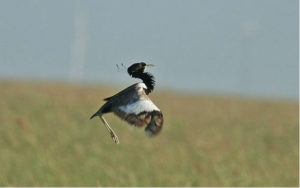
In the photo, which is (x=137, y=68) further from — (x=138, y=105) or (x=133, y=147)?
(x=133, y=147)

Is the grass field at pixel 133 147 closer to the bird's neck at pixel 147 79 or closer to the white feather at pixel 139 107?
the bird's neck at pixel 147 79

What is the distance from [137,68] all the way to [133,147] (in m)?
17.2

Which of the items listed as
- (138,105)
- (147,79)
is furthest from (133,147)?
(138,105)

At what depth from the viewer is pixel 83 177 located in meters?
17.0

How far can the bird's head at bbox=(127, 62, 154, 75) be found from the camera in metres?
3.99

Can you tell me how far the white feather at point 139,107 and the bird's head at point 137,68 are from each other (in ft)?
0.92

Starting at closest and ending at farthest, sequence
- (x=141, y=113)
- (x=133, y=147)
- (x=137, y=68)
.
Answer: (x=141, y=113), (x=137, y=68), (x=133, y=147)

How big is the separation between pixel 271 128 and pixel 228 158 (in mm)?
8529

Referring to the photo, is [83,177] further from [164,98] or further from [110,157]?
[164,98]

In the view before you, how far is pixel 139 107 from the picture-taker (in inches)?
147

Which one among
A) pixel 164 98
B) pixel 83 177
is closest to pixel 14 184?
pixel 83 177

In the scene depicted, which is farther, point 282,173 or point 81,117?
point 81,117

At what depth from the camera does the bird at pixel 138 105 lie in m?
3.66

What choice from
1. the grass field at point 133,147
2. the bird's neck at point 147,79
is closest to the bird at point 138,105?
the bird's neck at point 147,79
